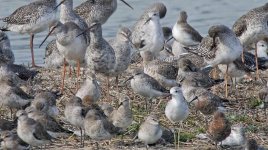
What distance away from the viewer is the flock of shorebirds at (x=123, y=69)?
40.5 feet

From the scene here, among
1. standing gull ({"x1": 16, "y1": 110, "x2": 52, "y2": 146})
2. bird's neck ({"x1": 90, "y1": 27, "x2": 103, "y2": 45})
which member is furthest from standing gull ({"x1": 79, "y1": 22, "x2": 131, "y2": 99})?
standing gull ({"x1": 16, "y1": 110, "x2": 52, "y2": 146})

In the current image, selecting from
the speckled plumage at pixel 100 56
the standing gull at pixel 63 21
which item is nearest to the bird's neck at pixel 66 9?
the standing gull at pixel 63 21

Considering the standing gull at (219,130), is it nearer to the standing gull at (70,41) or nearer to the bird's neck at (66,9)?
the standing gull at (70,41)

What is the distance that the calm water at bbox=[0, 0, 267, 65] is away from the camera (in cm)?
2267

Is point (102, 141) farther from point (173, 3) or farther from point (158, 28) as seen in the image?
point (173, 3)

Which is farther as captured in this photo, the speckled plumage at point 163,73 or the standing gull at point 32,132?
the speckled plumage at point 163,73

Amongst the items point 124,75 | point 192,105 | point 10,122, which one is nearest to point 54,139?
point 10,122

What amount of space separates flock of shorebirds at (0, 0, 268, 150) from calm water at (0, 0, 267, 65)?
279cm

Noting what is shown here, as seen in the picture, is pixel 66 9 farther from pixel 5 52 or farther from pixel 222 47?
pixel 222 47

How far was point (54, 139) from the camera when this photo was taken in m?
→ 12.8

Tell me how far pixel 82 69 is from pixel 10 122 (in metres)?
5.30

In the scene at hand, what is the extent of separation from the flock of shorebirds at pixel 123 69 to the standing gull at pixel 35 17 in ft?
A: 0.06

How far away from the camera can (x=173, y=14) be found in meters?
25.0

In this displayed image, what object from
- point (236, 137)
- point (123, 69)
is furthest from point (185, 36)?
point (236, 137)
